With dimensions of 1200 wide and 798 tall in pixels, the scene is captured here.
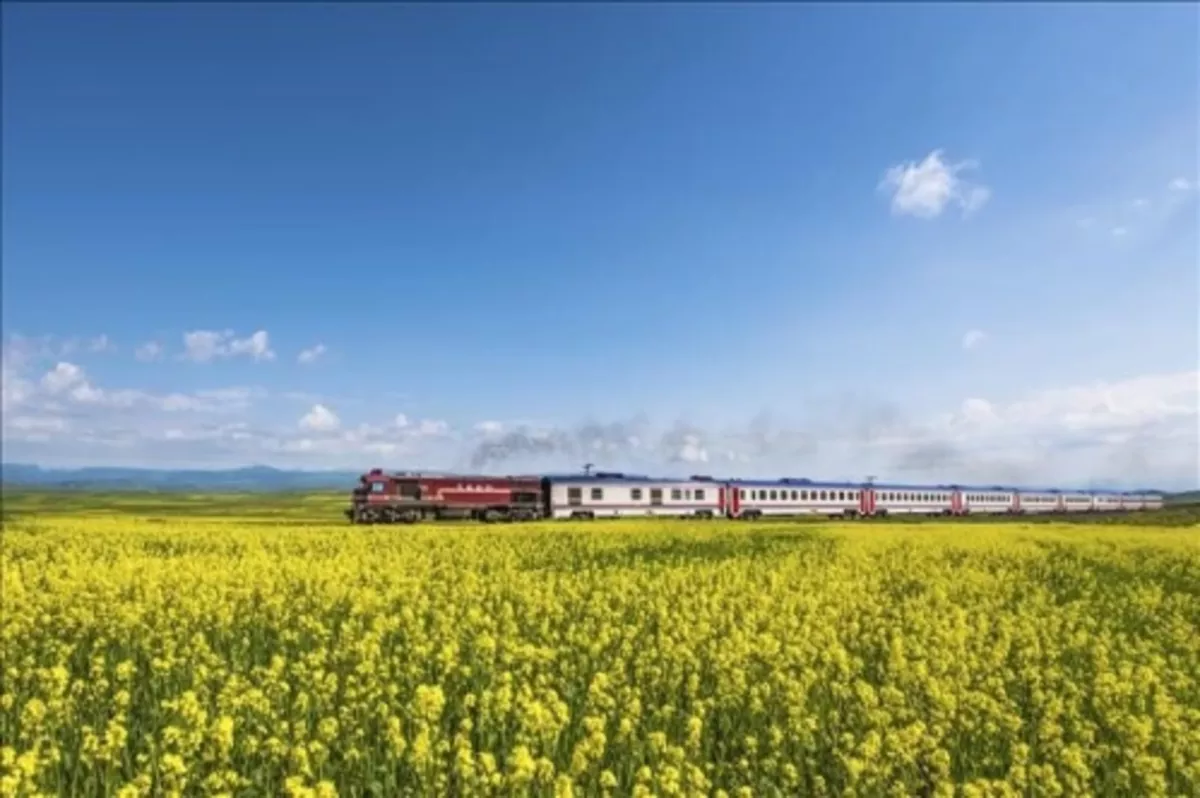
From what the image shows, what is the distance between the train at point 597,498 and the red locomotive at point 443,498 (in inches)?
2.6

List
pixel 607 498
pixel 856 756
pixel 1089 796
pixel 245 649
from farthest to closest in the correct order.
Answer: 1. pixel 607 498
2. pixel 245 649
3. pixel 856 756
4. pixel 1089 796

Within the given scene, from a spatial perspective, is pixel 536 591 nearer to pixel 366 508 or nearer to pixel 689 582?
pixel 689 582

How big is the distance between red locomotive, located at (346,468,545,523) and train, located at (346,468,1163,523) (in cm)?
6

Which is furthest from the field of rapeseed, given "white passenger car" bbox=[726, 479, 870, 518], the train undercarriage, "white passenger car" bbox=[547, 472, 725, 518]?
"white passenger car" bbox=[726, 479, 870, 518]

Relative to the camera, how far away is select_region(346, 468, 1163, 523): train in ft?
186

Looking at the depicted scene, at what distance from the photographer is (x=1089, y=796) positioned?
21.1ft

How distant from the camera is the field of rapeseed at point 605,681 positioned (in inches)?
279

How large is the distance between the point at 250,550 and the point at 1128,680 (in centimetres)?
2428

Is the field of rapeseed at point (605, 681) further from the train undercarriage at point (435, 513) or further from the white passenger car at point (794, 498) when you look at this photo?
the white passenger car at point (794, 498)

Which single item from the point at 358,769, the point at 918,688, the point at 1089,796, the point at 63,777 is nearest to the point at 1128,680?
the point at 918,688

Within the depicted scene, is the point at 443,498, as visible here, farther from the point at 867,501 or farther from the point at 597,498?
the point at 867,501

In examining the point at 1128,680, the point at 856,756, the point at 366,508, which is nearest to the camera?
the point at 856,756

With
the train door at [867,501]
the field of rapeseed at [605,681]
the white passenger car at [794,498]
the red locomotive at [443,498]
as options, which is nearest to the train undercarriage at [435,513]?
the red locomotive at [443,498]

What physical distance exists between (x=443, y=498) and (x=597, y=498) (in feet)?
34.8
